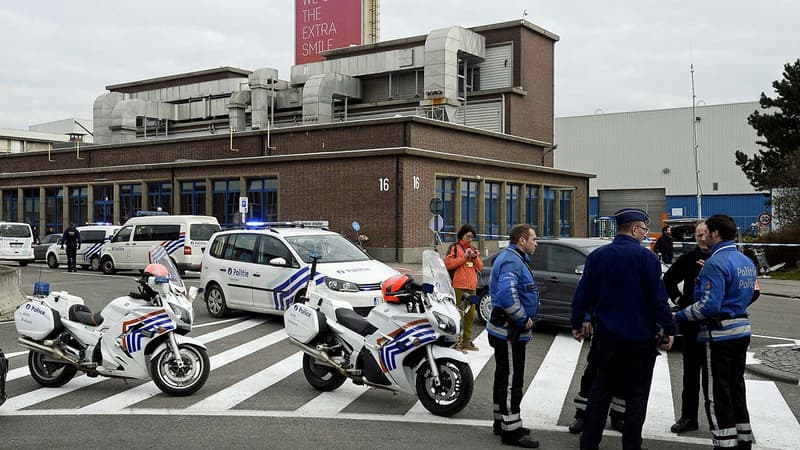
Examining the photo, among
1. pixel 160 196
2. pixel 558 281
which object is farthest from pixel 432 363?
pixel 160 196

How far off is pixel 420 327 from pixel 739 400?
268 cm

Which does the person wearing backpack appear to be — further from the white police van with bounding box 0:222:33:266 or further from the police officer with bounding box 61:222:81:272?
the white police van with bounding box 0:222:33:266

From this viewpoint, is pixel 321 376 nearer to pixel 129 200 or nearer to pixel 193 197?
pixel 193 197

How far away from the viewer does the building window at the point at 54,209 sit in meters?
45.3

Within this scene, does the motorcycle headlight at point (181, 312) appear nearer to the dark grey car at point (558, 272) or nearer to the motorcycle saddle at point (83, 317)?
the motorcycle saddle at point (83, 317)

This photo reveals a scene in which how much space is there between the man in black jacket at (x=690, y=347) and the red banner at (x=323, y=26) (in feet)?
151

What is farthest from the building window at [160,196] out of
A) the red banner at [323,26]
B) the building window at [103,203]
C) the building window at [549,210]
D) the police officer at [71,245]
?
the building window at [549,210]

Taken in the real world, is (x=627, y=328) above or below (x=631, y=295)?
below

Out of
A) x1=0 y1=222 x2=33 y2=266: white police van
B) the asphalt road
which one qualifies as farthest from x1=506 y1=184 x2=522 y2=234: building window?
the asphalt road

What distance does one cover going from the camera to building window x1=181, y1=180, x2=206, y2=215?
128 ft

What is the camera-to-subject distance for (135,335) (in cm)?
773

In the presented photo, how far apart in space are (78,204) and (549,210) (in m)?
27.3

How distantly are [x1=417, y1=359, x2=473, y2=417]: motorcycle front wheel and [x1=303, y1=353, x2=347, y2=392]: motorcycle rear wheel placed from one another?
1.30 meters

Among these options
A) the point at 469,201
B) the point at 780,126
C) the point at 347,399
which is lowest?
the point at 347,399
